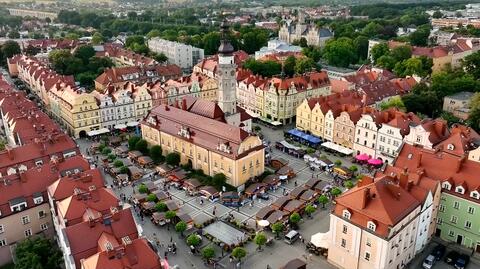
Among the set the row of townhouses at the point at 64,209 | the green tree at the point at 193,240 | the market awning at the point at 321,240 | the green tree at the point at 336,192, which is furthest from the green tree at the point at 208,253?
the green tree at the point at 336,192

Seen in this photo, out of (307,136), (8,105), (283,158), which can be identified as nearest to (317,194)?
(283,158)

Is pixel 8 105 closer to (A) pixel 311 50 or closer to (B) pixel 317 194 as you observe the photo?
(B) pixel 317 194

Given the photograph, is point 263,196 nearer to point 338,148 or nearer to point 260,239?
point 260,239

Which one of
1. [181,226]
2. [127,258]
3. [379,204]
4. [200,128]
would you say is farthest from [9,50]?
[379,204]

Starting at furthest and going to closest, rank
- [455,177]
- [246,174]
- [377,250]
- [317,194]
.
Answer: [246,174], [317,194], [455,177], [377,250]

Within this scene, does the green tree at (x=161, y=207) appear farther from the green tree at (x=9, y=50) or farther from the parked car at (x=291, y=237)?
the green tree at (x=9, y=50)
